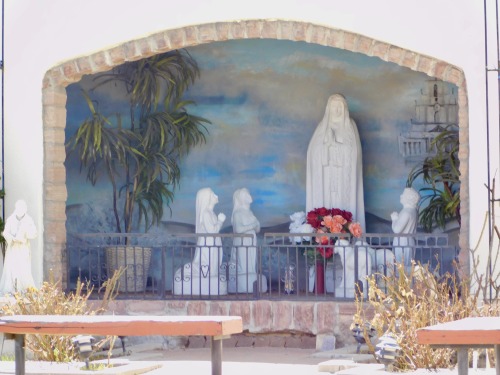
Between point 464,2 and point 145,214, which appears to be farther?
point 145,214

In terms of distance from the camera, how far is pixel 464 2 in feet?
41.9

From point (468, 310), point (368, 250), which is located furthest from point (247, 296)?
point (468, 310)

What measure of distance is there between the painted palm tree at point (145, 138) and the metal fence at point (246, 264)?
56 cm

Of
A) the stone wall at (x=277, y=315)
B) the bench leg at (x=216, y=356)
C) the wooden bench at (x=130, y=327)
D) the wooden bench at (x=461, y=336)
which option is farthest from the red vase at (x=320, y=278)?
the wooden bench at (x=461, y=336)

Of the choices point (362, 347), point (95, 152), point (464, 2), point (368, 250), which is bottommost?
point (362, 347)

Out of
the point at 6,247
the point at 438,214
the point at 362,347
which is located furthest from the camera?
the point at 438,214

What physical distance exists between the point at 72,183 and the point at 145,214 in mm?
931

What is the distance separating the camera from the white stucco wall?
41.5 ft

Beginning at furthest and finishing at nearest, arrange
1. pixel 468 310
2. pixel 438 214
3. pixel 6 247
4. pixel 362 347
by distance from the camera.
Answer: pixel 438 214 < pixel 6 247 < pixel 362 347 < pixel 468 310

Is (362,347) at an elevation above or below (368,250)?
below

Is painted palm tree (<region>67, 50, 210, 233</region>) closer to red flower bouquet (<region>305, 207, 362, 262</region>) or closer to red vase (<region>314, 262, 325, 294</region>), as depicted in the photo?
red flower bouquet (<region>305, 207, 362, 262</region>)

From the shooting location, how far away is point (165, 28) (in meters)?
13.3

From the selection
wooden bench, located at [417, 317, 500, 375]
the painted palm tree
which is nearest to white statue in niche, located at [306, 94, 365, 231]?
the painted palm tree

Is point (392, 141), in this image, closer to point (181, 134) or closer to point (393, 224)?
point (393, 224)
